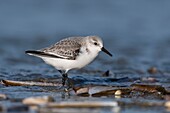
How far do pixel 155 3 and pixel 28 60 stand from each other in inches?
379

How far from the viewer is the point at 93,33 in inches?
599

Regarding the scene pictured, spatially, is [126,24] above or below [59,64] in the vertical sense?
above

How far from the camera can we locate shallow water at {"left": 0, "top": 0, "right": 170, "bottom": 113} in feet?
27.8

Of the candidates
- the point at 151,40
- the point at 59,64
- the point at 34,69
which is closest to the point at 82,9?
the point at 151,40

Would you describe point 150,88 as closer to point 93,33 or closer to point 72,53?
point 72,53

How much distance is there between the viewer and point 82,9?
18484 millimetres

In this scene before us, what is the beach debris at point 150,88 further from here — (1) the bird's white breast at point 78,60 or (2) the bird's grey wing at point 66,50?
(2) the bird's grey wing at point 66,50

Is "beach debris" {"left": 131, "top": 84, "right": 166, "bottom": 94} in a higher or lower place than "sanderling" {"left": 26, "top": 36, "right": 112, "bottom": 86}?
lower

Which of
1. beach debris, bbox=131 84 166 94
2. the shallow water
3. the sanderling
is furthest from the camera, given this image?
the shallow water

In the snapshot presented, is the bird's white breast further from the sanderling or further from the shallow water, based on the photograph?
the shallow water

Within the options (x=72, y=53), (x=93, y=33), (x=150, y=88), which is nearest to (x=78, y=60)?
(x=72, y=53)

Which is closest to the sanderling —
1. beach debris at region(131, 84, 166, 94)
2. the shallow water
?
the shallow water

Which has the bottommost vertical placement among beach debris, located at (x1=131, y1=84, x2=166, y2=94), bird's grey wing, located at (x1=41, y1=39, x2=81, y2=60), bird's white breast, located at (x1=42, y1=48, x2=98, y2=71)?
beach debris, located at (x1=131, y1=84, x2=166, y2=94)

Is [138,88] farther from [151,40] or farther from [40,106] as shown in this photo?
[151,40]
